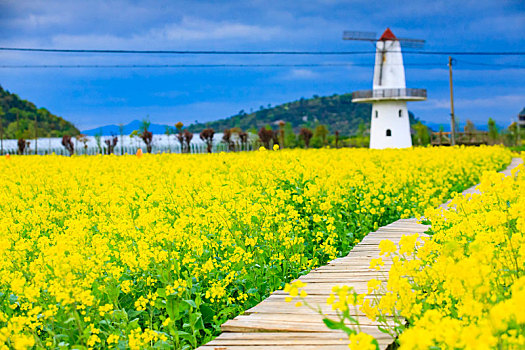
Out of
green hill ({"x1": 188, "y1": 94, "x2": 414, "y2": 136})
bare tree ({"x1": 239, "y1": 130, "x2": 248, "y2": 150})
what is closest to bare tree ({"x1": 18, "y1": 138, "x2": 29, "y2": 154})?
bare tree ({"x1": 239, "y1": 130, "x2": 248, "y2": 150})

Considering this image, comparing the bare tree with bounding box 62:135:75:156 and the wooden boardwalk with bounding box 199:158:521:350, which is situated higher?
the bare tree with bounding box 62:135:75:156

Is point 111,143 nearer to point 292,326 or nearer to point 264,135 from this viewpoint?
point 264,135

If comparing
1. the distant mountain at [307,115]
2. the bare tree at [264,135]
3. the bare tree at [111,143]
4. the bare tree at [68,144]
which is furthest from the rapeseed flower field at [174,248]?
the distant mountain at [307,115]

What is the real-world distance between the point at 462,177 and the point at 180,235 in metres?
10.5

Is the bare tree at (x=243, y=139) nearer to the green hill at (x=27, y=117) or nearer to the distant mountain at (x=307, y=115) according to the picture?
the green hill at (x=27, y=117)

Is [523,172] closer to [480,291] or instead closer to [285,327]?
[285,327]

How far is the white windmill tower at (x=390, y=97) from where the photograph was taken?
41.5m

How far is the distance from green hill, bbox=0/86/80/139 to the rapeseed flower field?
252 ft

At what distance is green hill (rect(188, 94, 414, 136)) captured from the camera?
113 metres

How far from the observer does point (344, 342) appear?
3594 mm

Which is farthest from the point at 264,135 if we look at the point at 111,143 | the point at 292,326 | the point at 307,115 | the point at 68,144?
the point at 307,115

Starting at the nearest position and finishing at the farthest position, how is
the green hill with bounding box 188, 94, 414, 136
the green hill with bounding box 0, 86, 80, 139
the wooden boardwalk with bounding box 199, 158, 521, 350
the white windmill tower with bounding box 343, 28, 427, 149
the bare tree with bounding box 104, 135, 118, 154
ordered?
the wooden boardwalk with bounding box 199, 158, 521, 350 → the white windmill tower with bounding box 343, 28, 427, 149 → the bare tree with bounding box 104, 135, 118, 154 → the green hill with bounding box 0, 86, 80, 139 → the green hill with bounding box 188, 94, 414, 136

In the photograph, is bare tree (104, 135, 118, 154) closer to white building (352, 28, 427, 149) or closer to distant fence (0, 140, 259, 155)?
distant fence (0, 140, 259, 155)

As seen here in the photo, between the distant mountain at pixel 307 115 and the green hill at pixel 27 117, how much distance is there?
3544cm
